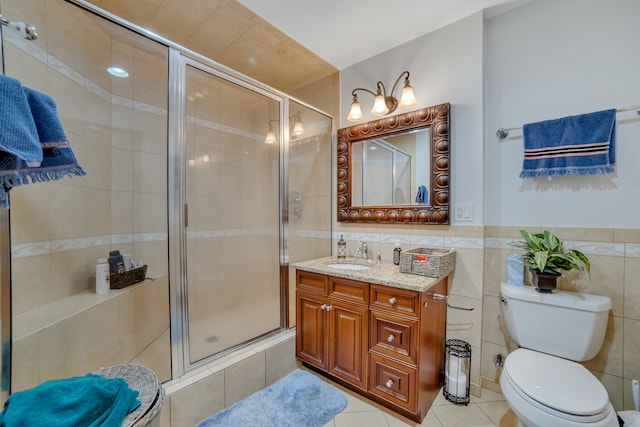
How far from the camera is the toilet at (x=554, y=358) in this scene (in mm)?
991

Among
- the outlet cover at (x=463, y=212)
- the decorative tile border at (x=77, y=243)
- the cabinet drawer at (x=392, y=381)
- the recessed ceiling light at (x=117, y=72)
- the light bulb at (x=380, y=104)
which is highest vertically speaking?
the recessed ceiling light at (x=117, y=72)

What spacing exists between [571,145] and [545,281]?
76 cm

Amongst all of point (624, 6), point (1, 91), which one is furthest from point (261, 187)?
point (624, 6)

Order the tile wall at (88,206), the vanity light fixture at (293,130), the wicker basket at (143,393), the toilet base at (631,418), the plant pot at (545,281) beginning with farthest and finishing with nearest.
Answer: the vanity light fixture at (293,130) → the plant pot at (545,281) → the tile wall at (88,206) → the toilet base at (631,418) → the wicker basket at (143,393)

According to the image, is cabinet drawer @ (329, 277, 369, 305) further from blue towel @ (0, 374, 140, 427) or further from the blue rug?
blue towel @ (0, 374, 140, 427)

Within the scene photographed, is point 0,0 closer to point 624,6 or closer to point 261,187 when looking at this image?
point 261,187

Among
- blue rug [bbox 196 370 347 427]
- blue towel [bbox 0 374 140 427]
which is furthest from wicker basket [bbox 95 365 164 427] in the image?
blue rug [bbox 196 370 347 427]

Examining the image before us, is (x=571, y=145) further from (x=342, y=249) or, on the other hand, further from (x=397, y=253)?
(x=342, y=249)

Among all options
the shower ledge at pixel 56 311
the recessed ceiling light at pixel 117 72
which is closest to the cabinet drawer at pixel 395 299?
the shower ledge at pixel 56 311

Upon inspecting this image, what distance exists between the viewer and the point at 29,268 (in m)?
1.31

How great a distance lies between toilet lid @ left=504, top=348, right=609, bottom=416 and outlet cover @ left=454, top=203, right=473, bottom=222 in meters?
0.79

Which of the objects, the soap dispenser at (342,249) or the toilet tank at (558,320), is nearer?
the toilet tank at (558,320)

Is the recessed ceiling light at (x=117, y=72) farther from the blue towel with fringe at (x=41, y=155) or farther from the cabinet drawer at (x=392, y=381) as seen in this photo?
the cabinet drawer at (x=392, y=381)

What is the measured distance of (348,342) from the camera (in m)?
1.62
